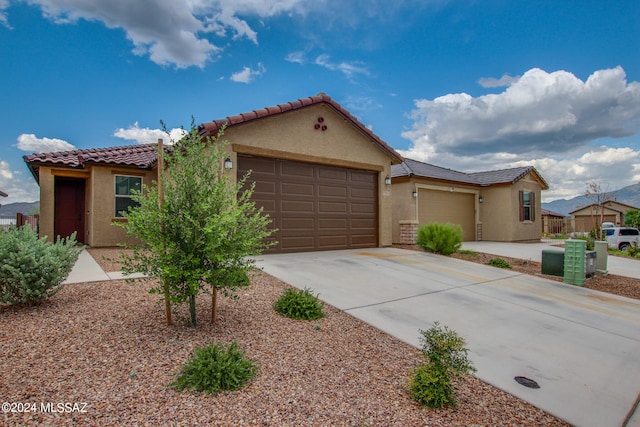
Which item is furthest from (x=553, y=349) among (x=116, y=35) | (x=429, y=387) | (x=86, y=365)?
(x=116, y=35)

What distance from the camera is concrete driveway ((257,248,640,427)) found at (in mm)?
3058

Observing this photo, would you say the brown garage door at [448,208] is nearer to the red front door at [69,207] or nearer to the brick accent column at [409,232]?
the brick accent column at [409,232]

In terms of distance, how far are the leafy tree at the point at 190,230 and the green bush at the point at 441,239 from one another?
326 inches

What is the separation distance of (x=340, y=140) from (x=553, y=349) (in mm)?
8054

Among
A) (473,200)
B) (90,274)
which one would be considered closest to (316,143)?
(90,274)

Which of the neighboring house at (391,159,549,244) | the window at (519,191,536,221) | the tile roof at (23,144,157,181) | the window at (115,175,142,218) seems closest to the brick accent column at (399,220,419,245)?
the neighboring house at (391,159,549,244)

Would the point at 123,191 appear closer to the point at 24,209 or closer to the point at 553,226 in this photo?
the point at 553,226

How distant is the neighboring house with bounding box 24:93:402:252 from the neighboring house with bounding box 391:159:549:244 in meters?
2.76

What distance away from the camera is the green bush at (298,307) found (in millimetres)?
4246

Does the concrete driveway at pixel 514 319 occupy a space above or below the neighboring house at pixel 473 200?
below

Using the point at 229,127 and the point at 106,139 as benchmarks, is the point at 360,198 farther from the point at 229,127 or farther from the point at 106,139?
the point at 106,139

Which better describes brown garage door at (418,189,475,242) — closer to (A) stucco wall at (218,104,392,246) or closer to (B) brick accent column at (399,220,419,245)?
(B) brick accent column at (399,220,419,245)

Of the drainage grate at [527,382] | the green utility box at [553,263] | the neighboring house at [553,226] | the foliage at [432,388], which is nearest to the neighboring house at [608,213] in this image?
the neighboring house at [553,226]

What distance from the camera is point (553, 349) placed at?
3.92 metres
